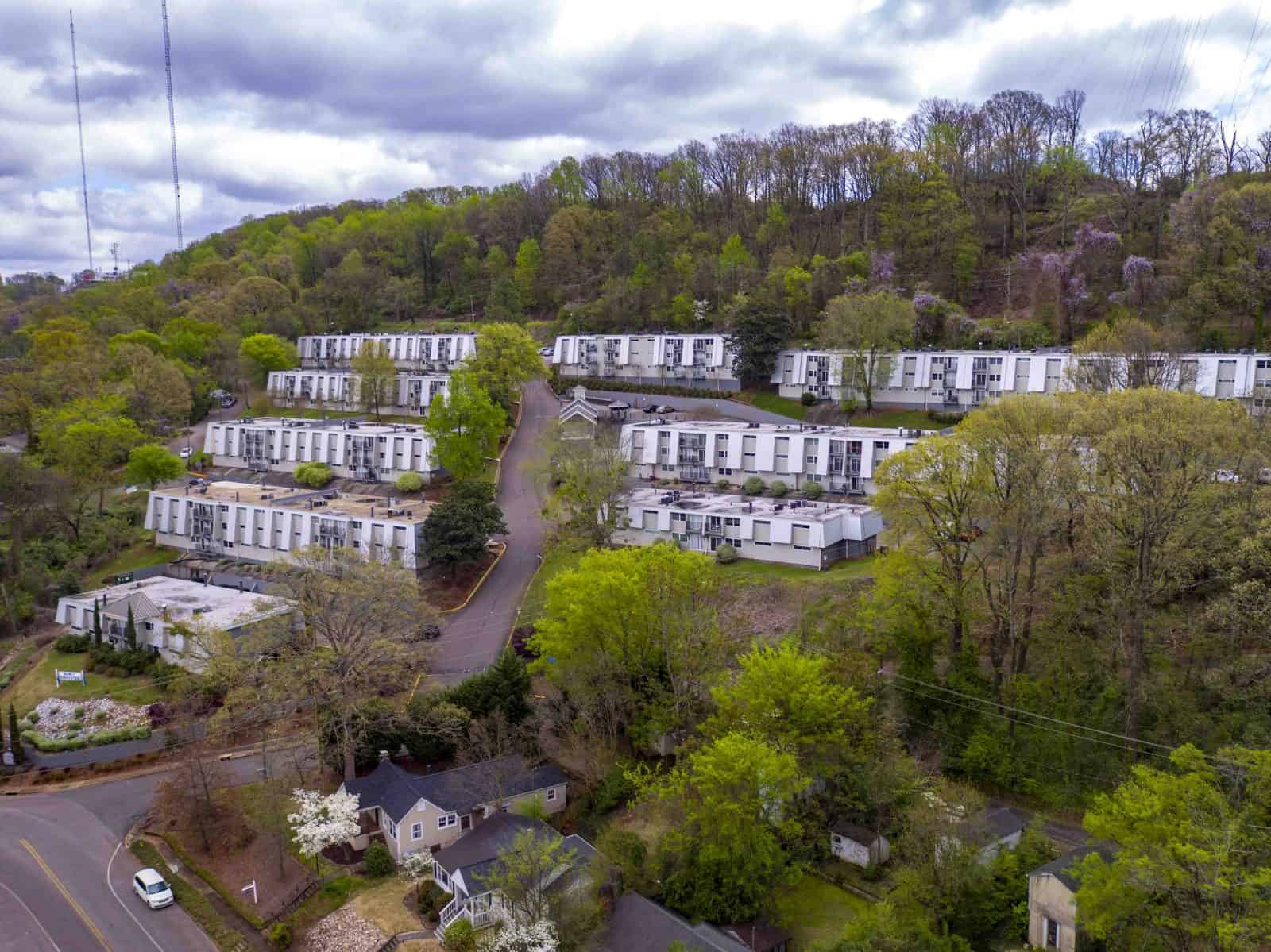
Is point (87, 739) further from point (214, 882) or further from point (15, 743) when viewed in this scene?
point (214, 882)

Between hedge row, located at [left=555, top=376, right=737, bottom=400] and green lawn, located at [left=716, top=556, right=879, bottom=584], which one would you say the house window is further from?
hedge row, located at [left=555, top=376, right=737, bottom=400]

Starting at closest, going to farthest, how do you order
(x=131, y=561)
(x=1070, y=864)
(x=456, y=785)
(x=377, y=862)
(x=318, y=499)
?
(x=1070, y=864), (x=377, y=862), (x=456, y=785), (x=318, y=499), (x=131, y=561)

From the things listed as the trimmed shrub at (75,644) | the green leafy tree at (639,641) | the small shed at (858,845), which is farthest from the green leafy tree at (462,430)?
the small shed at (858,845)

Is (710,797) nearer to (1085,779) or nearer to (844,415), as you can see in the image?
(1085,779)

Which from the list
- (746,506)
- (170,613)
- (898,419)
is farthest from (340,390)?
(746,506)

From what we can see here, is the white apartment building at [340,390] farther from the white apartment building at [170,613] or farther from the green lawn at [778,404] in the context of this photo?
the white apartment building at [170,613]

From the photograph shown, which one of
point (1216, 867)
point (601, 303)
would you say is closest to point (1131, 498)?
point (1216, 867)
